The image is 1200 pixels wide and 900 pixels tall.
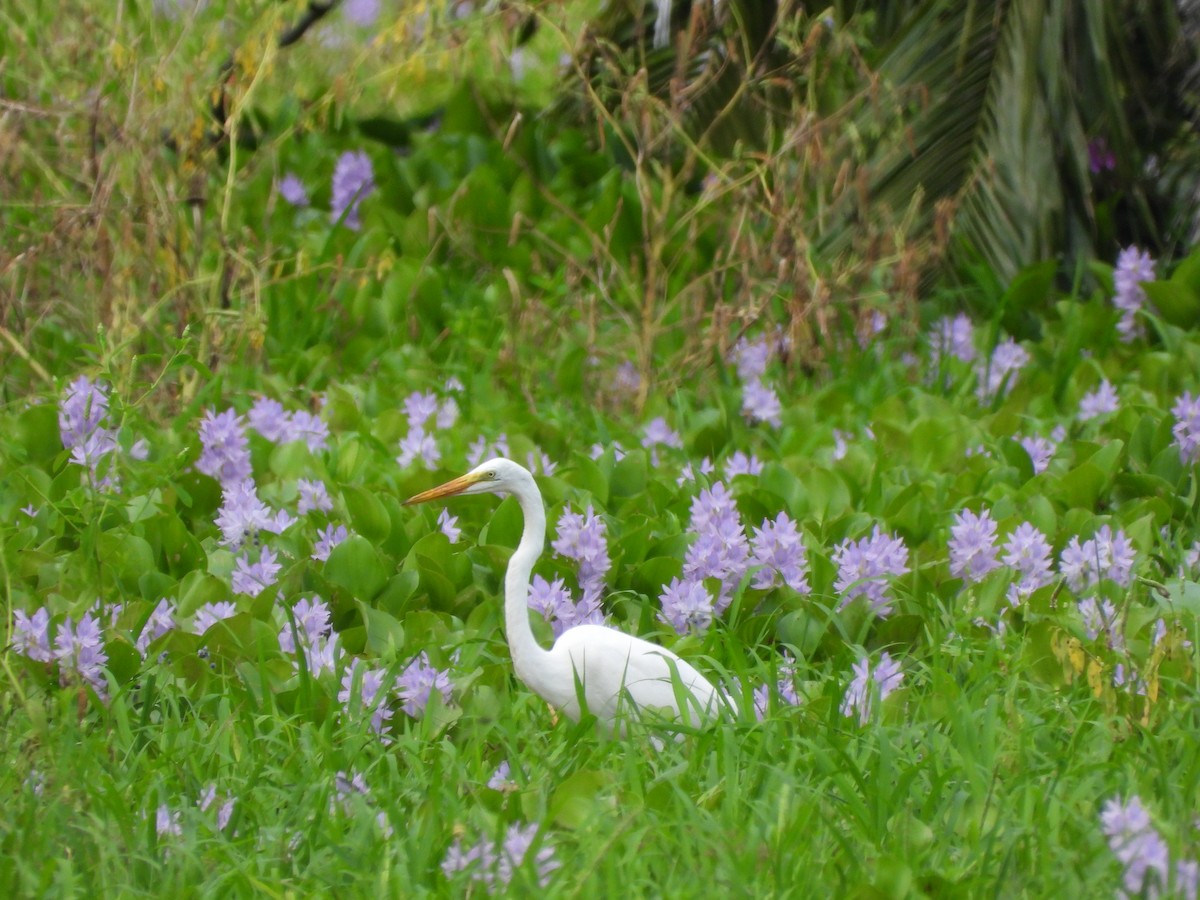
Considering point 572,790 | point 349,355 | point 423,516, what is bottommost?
point 349,355

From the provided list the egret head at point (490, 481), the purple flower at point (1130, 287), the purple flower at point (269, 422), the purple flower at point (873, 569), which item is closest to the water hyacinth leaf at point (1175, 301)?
the purple flower at point (1130, 287)

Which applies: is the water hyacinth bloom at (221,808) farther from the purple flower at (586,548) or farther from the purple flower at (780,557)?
the purple flower at (780,557)

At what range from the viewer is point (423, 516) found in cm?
361

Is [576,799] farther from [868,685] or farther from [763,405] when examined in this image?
[763,405]

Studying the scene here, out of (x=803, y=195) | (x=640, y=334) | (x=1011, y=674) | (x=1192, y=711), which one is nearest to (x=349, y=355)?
(x=640, y=334)

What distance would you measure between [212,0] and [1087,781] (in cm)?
375

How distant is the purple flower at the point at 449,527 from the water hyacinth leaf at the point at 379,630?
1.30ft

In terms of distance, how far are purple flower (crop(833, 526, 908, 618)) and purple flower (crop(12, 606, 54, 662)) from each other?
1.43 meters

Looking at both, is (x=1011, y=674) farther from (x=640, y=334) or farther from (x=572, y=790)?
(x=640, y=334)

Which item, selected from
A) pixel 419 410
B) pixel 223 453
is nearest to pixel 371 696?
pixel 223 453

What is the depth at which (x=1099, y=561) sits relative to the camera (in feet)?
10.7

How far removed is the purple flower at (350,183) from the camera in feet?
19.3

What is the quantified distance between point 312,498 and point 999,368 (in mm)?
2118

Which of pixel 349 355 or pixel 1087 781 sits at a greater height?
pixel 1087 781
